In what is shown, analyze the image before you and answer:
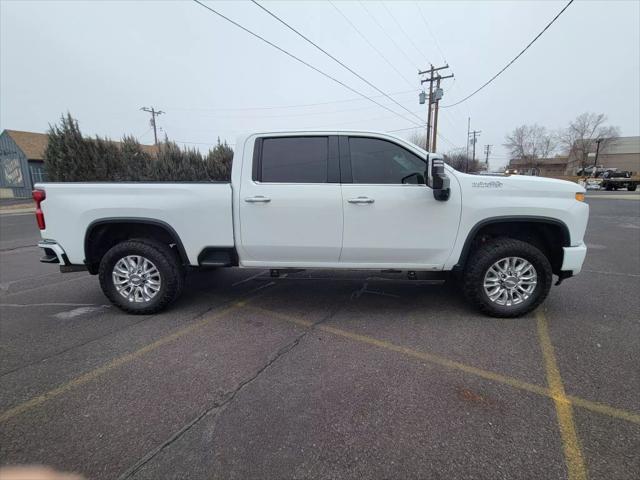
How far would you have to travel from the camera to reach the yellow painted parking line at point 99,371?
2.39m

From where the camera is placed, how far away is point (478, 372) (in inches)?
110

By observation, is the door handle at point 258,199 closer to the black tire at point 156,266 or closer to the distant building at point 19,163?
the black tire at point 156,266

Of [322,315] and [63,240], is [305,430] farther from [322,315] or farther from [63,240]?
[63,240]

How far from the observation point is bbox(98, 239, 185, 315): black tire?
382 centimetres

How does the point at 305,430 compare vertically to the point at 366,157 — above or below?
below

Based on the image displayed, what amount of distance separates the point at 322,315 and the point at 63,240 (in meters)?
3.05

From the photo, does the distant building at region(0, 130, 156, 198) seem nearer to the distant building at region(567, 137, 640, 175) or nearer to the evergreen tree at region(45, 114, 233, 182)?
the evergreen tree at region(45, 114, 233, 182)

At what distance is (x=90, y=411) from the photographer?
2.36 metres

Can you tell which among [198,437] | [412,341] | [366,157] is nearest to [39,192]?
[198,437]

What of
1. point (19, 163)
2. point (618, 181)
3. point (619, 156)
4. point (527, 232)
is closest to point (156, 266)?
point (527, 232)

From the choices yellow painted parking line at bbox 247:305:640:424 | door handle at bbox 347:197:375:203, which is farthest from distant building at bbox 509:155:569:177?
yellow painted parking line at bbox 247:305:640:424

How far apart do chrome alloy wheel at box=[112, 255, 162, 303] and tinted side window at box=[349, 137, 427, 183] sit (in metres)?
2.53

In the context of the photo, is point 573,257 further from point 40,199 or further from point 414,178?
point 40,199

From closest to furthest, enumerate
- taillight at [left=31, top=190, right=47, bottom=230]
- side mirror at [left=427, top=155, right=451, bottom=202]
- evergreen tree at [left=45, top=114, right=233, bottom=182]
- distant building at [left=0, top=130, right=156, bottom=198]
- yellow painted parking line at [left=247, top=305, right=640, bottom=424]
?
yellow painted parking line at [left=247, top=305, right=640, bottom=424] → side mirror at [left=427, top=155, right=451, bottom=202] → taillight at [left=31, top=190, right=47, bottom=230] → evergreen tree at [left=45, top=114, right=233, bottom=182] → distant building at [left=0, top=130, right=156, bottom=198]
